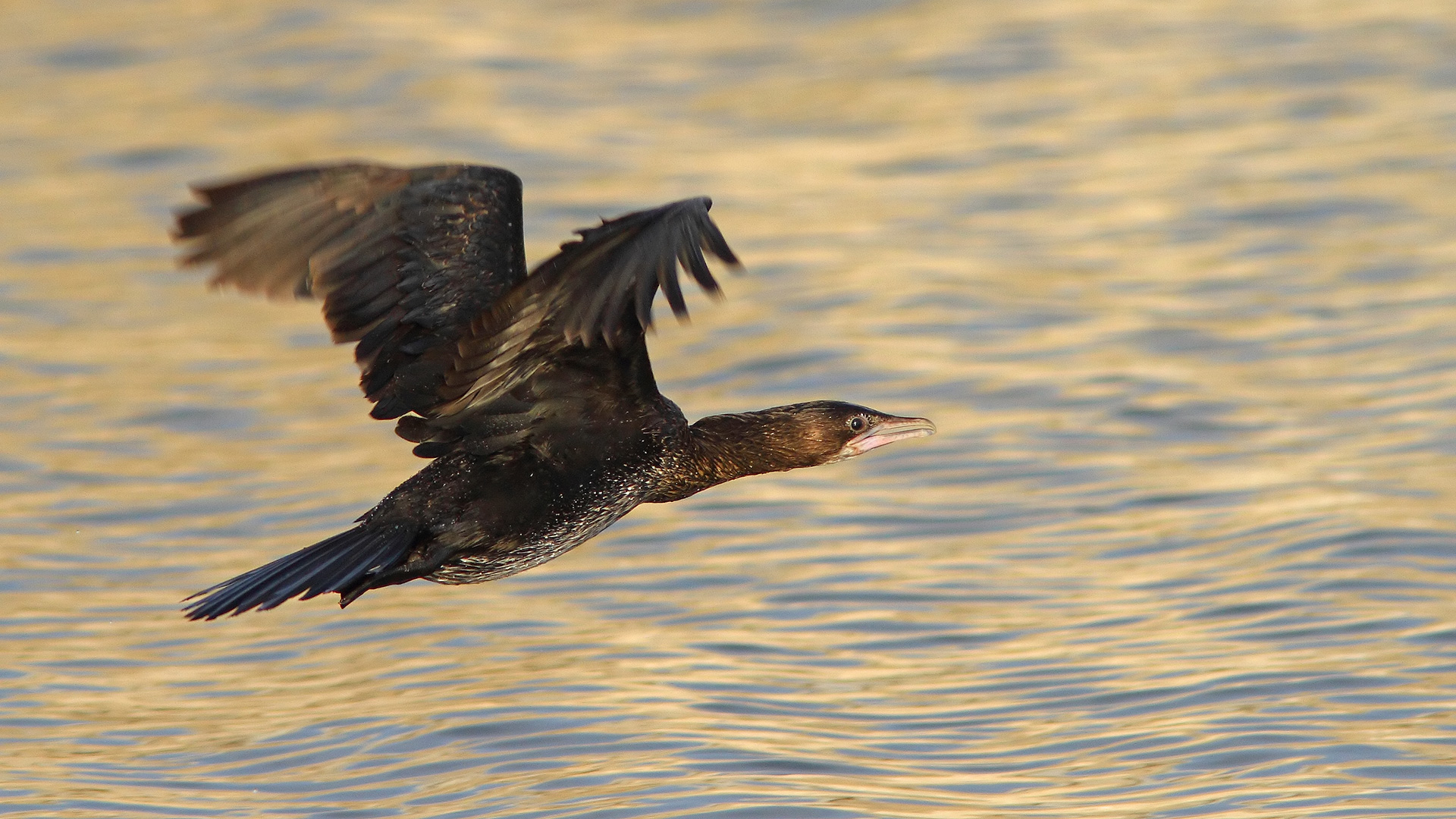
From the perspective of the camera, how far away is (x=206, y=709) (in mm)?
7906

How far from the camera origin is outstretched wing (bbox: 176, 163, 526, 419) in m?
6.59

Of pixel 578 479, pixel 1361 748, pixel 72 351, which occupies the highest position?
pixel 72 351

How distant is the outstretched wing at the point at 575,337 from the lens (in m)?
5.43

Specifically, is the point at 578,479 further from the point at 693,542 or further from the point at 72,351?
the point at 72,351

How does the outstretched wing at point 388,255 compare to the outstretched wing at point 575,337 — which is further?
the outstretched wing at point 388,255

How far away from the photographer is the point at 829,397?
11062 mm

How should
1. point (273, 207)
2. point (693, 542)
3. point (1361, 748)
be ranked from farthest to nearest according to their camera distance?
point (693, 542), point (1361, 748), point (273, 207)

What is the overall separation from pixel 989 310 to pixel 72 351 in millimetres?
4827

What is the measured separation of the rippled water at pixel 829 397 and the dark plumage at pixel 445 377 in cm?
87

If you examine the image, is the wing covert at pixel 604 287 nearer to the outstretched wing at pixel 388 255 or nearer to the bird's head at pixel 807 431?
the outstretched wing at pixel 388 255

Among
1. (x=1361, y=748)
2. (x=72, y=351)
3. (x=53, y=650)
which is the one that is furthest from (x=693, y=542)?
(x=72, y=351)

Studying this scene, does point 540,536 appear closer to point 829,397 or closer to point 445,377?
point 445,377

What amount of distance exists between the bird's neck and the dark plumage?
3cm

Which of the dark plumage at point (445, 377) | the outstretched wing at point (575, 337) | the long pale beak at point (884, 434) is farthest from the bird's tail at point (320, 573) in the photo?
the long pale beak at point (884, 434)
